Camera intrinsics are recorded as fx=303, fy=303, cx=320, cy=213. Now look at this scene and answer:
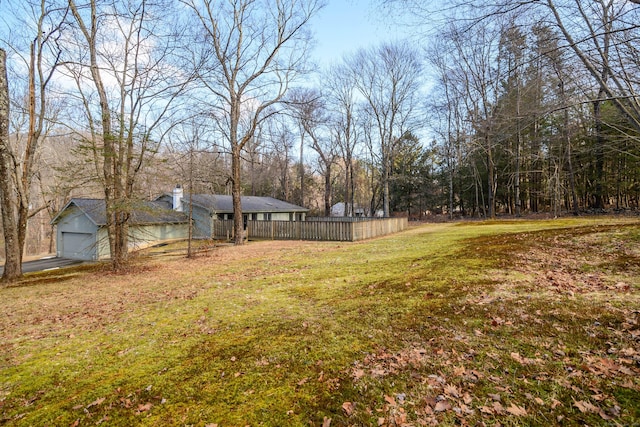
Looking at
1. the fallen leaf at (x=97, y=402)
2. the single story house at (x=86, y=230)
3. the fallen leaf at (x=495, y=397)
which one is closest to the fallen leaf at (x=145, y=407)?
the fallen leaf at (x=97, y=402)

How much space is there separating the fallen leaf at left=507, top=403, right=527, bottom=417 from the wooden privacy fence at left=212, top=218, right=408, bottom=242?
15.3 meters

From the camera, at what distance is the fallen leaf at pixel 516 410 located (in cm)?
229

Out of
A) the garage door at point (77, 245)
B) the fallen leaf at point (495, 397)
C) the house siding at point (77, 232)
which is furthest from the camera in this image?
the garage door at point (77, 245)

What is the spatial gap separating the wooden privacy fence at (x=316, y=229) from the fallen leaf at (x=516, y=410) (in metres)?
15.3

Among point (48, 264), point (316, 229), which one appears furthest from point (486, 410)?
point (48, 264)

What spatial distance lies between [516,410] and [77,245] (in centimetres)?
2574


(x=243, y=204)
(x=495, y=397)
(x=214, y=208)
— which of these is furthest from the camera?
(x=243, y=204)

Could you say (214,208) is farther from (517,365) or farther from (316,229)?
(517,365)

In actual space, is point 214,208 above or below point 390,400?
above

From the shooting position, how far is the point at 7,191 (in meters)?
8.82

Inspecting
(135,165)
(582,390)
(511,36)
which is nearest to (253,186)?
(135,165)

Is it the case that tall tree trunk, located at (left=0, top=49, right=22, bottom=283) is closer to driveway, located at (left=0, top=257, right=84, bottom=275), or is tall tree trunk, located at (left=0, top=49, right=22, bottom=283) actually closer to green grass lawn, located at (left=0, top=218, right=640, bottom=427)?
green grass lawn, located at (left=0, top=218, right=640, bottom=427)

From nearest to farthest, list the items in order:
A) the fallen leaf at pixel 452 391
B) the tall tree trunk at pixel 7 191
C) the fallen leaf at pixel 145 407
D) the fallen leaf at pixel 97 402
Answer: the fallen leaf at pixel 452 391 < the fallen leaf at pixel 145 407 < the fallen leaf at pixel 97 402 < the tall tree trunk at pixel 7 191

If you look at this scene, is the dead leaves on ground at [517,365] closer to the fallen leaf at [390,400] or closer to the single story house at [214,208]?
the fallen leaf at [390,400]
